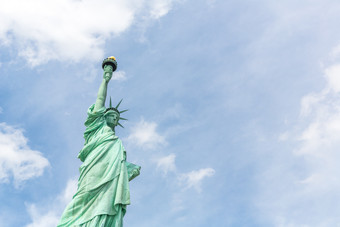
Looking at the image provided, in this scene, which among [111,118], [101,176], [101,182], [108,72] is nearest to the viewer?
[101,182]

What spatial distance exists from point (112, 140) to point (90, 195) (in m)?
2.49

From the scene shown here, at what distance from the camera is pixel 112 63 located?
679 inches

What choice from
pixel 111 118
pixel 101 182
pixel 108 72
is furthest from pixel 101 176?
pixel 108 72

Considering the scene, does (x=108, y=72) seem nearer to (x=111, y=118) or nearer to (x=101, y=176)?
(x=111, y=118)

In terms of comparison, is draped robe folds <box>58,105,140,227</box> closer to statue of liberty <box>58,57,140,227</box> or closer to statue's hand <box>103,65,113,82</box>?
statue of liberty <box>58,57,140,227</box>

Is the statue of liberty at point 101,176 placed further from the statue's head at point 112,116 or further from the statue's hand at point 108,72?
the statue's hand at point 108,72

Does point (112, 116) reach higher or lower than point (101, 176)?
higher

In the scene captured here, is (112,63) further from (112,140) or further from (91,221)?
(91,221)

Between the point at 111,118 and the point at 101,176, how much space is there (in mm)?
3014

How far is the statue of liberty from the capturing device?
12195 mm

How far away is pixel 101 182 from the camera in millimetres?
12914

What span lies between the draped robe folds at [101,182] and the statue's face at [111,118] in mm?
397

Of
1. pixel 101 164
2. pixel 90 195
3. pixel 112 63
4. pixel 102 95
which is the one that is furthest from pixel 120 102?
pixel 90 195

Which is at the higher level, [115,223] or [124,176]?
[124,176]
